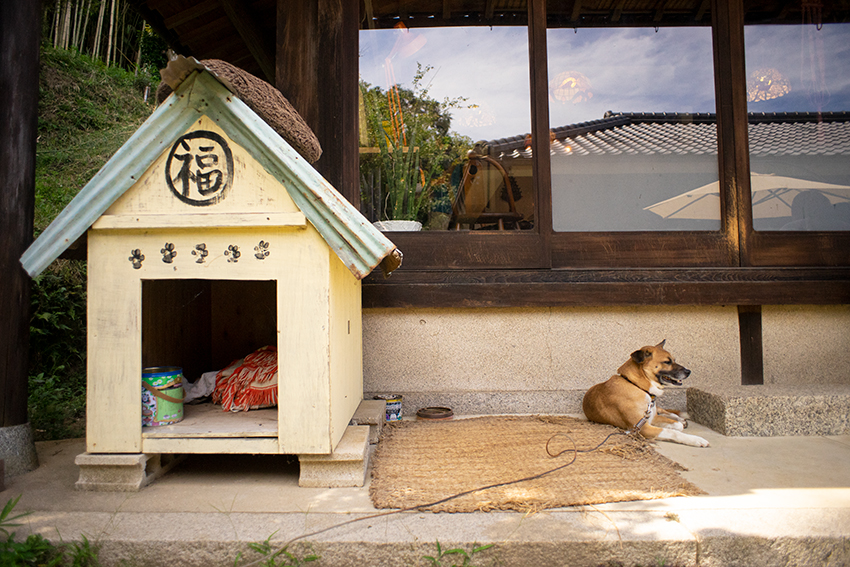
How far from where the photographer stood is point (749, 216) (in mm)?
3869

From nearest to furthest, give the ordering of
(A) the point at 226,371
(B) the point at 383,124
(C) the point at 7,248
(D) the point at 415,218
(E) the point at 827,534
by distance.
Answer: (E) the point at 827,534
(C) the point at 7,248
(A) the point at 226,371
(D) the point at 415,218
(B) the point at 383,124

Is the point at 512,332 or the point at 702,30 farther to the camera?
the point at 702,30

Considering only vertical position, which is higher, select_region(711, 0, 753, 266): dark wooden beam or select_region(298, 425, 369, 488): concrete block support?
select_region(711, 0, 753, 266): dark wooden beam

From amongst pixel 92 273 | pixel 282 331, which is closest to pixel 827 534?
pixel 282 331

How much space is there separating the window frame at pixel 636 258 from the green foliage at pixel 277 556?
2.10 meters

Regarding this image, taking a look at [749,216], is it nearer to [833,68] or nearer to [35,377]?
[833,68]

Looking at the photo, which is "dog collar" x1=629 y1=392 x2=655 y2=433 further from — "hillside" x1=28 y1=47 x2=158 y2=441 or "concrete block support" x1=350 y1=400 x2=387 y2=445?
"hillside" x1=28 y1=47 x2=158 y2=441

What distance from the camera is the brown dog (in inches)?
120

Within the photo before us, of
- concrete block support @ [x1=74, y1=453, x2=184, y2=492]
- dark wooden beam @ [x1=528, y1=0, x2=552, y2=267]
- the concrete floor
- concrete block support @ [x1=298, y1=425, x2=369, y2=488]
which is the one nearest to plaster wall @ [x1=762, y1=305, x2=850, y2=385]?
the concrete floor

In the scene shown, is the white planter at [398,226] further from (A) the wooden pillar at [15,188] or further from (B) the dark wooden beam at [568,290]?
(A) the wooden pillar at [15,188]

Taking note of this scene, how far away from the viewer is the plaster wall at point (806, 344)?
149 inches

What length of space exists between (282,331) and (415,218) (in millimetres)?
2156

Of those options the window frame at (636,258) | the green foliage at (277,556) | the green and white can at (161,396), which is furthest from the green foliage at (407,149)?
the green foliage at (277,556)

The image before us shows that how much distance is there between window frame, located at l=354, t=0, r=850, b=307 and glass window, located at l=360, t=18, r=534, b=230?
1.09 ft
